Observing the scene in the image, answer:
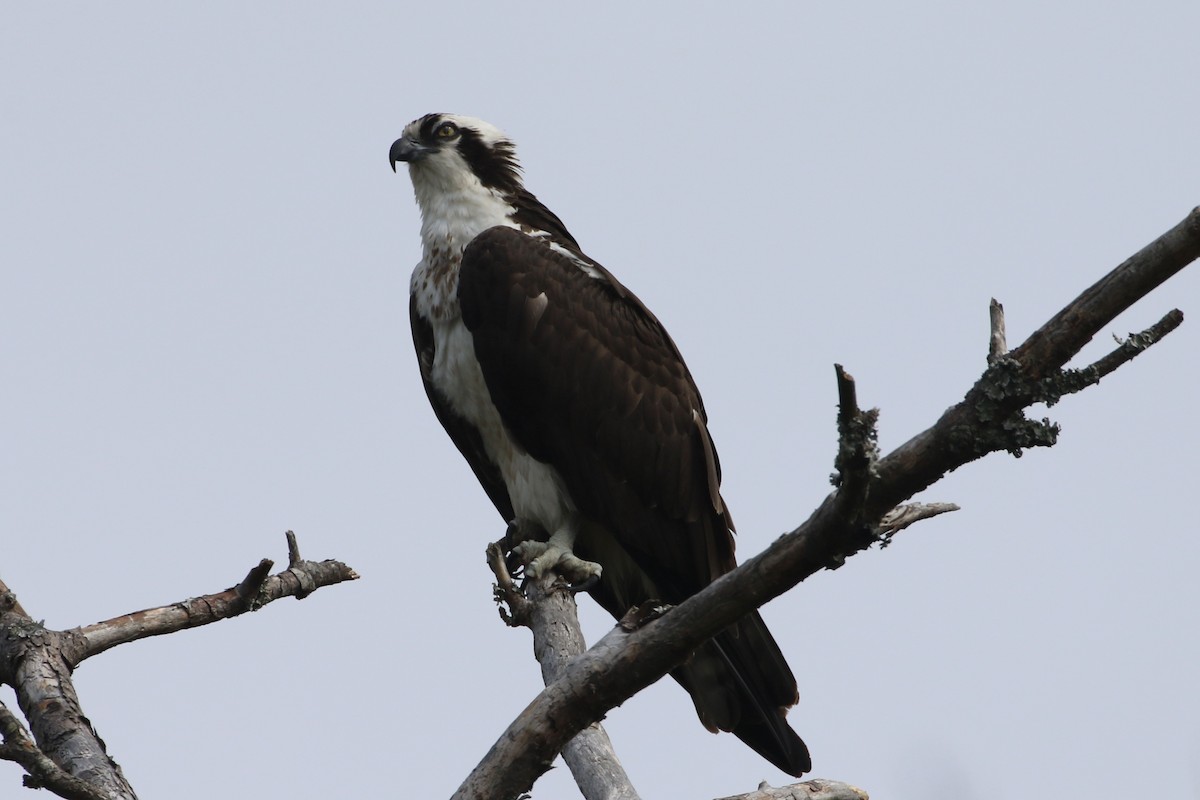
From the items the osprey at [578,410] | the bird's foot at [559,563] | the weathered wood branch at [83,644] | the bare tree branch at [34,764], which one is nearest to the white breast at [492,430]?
the osprey at [578,410]

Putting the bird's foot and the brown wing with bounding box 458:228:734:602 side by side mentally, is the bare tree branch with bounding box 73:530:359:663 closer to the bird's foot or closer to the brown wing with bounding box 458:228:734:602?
the bird's foot

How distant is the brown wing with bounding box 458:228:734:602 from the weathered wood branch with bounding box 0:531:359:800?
1.20 meters

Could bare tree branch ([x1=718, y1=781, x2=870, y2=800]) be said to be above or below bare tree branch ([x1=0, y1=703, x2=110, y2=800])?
below

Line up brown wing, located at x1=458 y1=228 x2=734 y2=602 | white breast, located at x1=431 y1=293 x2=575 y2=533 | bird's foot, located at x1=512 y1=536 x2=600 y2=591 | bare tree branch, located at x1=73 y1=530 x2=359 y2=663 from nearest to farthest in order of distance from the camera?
bare tree branch, located at x1=73 y1=530 x2=359 y2=663 < bird's foot, located at x1=512 y1=536 x2=600 y2=591 < brown wing, located at x1=458 y1=228 x2=734 y2=602 < white breast, located at x1=431 y1=293 x2=575 y2=533

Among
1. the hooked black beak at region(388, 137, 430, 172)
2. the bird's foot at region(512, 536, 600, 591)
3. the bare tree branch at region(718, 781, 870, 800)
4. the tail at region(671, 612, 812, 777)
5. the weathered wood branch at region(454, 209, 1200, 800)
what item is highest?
the hooked black beak at region(388, 137, 430, 172)

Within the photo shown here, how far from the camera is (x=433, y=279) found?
638cm

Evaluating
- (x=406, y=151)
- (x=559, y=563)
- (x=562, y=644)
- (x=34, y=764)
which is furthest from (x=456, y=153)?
(x=34, y=764)

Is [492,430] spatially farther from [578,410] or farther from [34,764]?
[34,764]

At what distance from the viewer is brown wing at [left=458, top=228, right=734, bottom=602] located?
19.7 feet

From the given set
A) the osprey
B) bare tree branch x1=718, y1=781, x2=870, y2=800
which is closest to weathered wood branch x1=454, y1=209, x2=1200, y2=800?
bare tree branch x1=718, y1=781, x2=870, y2=800

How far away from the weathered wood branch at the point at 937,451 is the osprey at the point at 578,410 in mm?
2240

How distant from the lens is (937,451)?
10.5 feet

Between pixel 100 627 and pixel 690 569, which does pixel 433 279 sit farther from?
pixel 100 627

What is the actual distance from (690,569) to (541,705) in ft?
7.76
